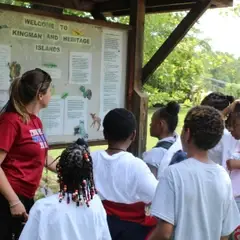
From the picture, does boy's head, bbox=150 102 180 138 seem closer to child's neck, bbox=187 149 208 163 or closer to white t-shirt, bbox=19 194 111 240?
child's neck, bbox=187 149 208 163

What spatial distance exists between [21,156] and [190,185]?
3.72ft

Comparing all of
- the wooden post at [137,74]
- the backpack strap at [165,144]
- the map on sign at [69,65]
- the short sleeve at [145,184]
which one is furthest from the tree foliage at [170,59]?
the short sleeve at [145,184]

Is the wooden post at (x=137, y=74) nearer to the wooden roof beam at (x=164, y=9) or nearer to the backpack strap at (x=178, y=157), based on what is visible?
the wooden roof beam at (x=164, y=9)

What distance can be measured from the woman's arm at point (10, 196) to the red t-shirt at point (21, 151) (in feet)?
0.25

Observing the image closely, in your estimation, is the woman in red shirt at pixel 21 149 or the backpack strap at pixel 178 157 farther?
the backpack strap at pixel 178 157

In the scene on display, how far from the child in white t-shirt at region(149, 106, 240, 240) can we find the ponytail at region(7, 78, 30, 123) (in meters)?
1.05

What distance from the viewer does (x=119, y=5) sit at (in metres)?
5.11

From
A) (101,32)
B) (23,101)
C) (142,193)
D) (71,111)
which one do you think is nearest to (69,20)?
(101,32)

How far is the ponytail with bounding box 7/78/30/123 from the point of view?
2.83 meters

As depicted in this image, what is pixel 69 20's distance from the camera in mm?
4184

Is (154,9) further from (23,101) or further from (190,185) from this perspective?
(190,185)

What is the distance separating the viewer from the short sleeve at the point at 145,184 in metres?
2.54

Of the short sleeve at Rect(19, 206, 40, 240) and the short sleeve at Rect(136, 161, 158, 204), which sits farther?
the short sleeve at Rect(136, 161, 158, 204)

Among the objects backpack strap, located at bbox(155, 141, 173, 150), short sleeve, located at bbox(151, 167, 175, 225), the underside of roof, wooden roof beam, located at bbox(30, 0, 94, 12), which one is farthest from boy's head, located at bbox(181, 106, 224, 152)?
wooden roof beam, located at bbox(30, 0, 94, 12)
